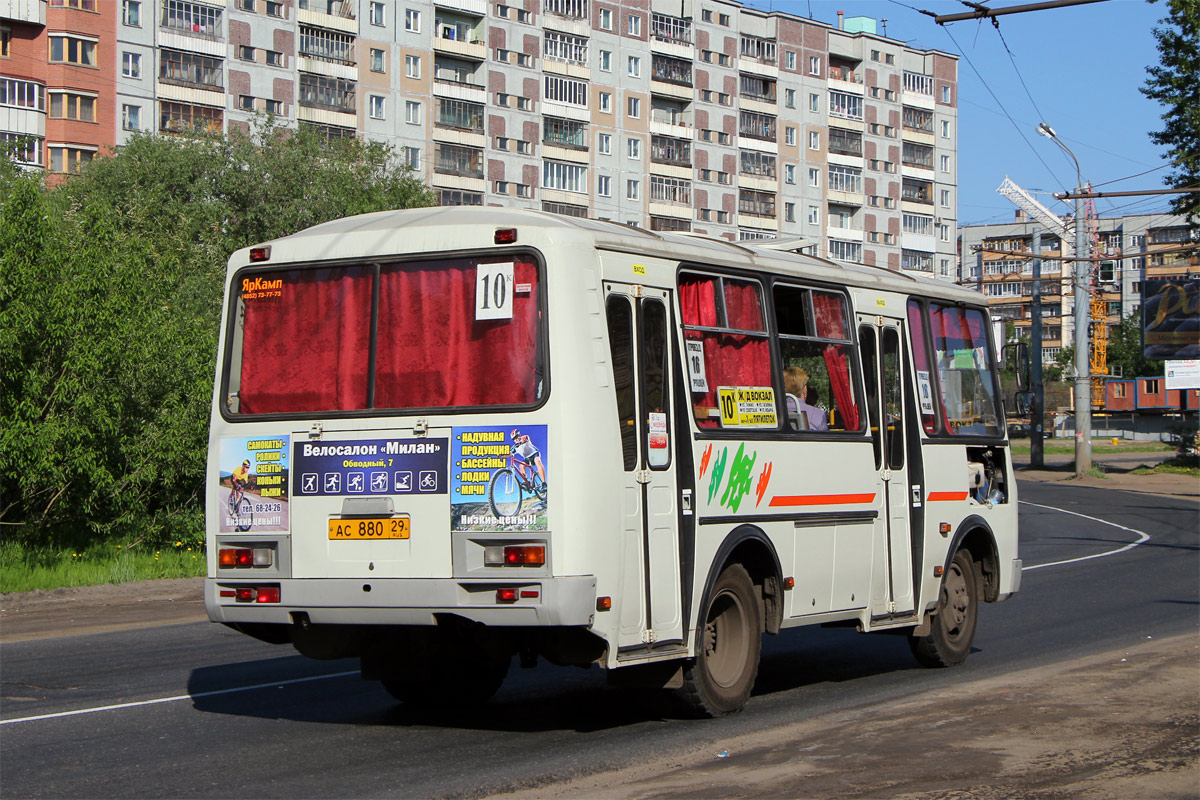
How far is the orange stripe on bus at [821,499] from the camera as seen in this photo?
34.4ft

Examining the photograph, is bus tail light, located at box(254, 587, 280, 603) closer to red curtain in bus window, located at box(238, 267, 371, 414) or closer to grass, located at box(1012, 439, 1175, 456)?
red curtain in bus window, located at box(238, 267, 371, 414)

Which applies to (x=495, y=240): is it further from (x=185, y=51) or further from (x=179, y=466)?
(x=185, y=51)

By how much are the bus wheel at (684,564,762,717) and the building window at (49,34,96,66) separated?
6790cm

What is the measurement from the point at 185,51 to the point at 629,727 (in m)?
70.6

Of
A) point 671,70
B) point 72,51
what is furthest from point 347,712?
point 671,70

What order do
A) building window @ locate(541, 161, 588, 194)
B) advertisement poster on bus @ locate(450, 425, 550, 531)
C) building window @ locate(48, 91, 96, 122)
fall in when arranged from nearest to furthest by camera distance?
advertisement poster on bus @ locate(450, 425, 550, 531), building window @ locate(48, 91, 96, 122), building window @ locate(541, 161, 588, 194)

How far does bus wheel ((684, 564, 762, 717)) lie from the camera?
9.75 meters

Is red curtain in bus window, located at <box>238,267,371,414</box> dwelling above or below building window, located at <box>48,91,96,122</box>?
below

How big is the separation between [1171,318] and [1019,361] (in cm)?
5269

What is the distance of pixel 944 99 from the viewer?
12000 centimetres

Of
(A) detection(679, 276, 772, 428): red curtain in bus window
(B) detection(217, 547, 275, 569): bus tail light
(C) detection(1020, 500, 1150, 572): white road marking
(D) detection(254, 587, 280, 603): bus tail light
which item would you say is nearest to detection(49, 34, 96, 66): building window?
(C) detection(1020, 500, 1150, 572): white road marking

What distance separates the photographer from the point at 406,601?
8617mm

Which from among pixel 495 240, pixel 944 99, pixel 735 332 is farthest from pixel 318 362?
pixel 944 99

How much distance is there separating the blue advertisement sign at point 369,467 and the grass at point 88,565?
12314 millimetres
